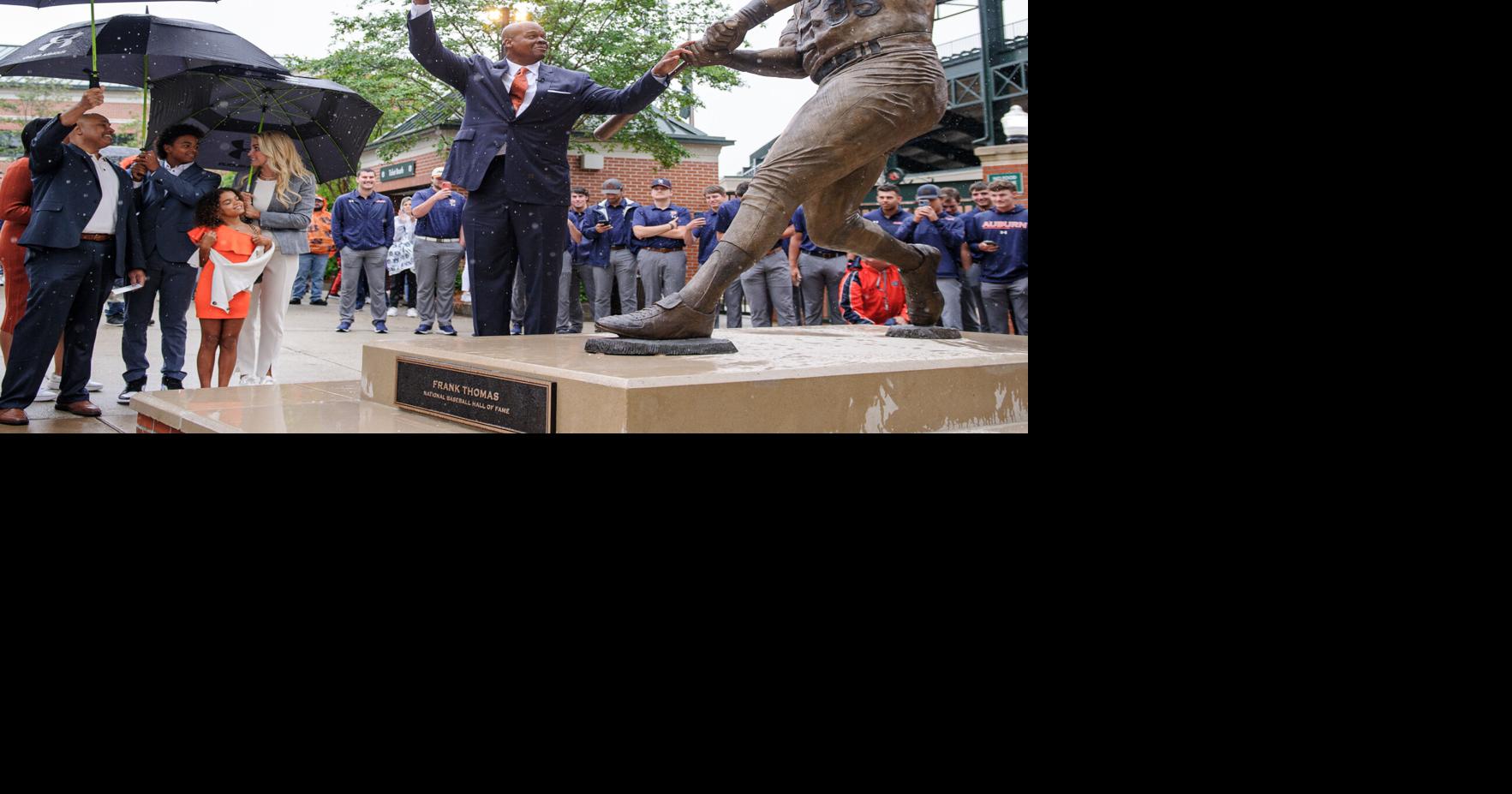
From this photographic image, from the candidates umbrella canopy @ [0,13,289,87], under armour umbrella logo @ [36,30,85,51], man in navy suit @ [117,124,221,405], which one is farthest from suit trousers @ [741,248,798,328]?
under armour umbrella logo @ [36,30,85,51]

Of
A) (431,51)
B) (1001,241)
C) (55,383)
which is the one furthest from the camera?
(1001,241)

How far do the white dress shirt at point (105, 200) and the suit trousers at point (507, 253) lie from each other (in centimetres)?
151

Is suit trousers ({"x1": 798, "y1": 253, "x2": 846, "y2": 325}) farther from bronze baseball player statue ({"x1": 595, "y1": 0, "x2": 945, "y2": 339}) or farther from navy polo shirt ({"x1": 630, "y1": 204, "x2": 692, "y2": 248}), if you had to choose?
bronze baseball player statue ({"x1": 595, "y1": 0, "x2": 945, "y2": 339})

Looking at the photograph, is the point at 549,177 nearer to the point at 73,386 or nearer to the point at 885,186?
the point at 73,386

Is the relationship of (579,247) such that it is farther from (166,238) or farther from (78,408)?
(78,408)

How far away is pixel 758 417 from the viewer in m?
3.24

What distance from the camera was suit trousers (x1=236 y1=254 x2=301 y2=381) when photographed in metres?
5.96

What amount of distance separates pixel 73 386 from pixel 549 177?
2281mm

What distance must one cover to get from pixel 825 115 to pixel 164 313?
3721 millimetres

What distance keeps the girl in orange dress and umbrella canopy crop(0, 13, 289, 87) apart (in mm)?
785

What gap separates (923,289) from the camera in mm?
4988

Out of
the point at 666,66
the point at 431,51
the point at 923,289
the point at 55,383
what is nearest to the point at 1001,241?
the point at 923,289

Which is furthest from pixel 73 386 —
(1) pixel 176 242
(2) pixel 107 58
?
(2) pixel 107 58

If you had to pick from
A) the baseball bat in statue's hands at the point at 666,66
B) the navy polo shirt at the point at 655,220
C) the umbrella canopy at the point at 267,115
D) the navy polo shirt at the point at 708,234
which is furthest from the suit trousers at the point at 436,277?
the baseball bat in statue's hands at the point at 666,66
